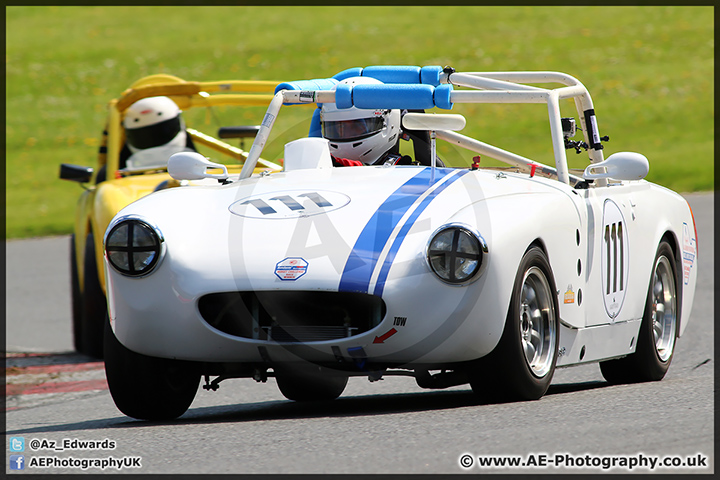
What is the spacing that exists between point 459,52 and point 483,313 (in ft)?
101

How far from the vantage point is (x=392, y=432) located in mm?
4203

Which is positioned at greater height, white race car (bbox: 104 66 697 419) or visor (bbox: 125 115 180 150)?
visor (bbox: 125 115 180 150)

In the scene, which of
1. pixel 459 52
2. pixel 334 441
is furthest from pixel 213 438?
pixel 459 52

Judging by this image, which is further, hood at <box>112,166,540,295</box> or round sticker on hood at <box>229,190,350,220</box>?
round sticker on hood at <box>229,190,350,220</box>

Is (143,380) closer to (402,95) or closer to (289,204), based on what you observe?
(289,204)

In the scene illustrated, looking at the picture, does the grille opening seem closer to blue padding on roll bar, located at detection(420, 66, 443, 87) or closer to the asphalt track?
the asphalt track

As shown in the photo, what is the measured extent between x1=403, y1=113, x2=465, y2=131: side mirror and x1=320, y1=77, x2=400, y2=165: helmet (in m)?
0.84

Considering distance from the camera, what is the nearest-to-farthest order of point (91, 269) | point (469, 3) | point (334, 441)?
point (334, 441) < point (91, 269) < point (469, 3)

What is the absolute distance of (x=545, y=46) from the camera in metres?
35.0

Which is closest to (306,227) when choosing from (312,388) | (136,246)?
(136,246)

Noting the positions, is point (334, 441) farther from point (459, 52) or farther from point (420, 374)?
point (459, 52)

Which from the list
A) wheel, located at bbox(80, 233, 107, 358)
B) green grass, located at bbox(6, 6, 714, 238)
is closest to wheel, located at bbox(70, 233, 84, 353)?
wheel, located at bbox(80, 233, 107, 358)

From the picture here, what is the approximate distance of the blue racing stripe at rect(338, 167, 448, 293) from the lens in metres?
4.50

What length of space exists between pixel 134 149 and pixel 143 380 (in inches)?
180
